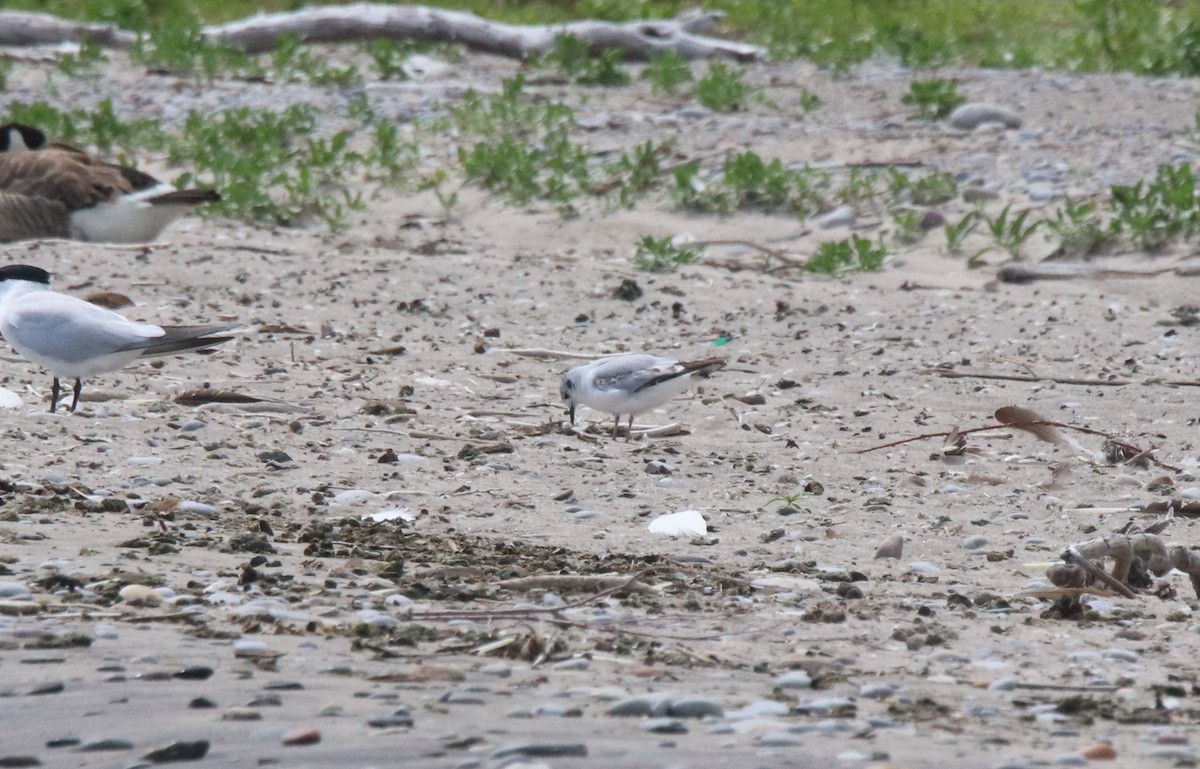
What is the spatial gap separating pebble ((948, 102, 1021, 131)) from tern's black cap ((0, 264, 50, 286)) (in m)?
7.03

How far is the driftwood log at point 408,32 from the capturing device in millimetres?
14156

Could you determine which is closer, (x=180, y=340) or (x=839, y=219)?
(x=180, y=340)

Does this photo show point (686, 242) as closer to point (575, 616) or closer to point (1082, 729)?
point (575, 616)

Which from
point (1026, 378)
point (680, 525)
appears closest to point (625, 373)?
point (680, 525)

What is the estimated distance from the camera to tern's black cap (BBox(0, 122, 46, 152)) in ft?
31.9

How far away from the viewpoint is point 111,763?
252 cm

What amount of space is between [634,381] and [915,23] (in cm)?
1163

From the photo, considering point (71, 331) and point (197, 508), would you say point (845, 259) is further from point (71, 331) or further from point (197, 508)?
point (197, 508)

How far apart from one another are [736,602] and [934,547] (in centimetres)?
92

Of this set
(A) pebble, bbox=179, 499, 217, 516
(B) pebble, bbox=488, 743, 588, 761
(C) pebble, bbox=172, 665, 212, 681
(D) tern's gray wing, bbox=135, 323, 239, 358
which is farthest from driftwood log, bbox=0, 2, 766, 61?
(B) pebble, bbox=488, 743, 588, 761

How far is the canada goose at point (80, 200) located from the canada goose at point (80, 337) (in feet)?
10.8

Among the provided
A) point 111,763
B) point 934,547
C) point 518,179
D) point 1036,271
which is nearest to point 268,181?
point 518,179

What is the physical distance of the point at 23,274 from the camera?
5750mm

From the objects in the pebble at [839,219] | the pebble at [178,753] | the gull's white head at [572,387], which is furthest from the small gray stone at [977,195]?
the pebble at [178,753]
